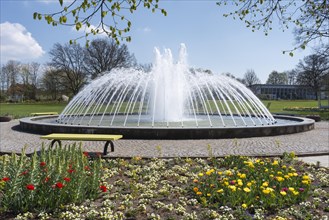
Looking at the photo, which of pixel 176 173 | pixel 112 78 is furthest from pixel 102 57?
pixel 176 173

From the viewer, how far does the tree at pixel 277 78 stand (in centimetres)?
12234

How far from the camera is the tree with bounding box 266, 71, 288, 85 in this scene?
122 m

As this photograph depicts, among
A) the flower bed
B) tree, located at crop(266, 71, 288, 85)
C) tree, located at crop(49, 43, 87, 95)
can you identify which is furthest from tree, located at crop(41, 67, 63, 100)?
tree, located at crop(266, 71, 288, 85)

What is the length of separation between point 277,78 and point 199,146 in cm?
12025

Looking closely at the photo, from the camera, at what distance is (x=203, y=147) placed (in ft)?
36.3

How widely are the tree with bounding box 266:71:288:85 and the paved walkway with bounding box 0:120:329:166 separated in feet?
380

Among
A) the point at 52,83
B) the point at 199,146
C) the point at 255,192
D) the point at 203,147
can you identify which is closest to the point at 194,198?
the point at 255,192

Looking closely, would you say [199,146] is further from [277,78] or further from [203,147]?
[277,78]

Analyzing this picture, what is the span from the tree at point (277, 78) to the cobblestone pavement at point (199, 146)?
4562 inches

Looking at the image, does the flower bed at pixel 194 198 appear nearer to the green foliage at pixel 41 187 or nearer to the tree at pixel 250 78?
the green foliage at pixel 41 187

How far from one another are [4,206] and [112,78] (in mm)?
16385

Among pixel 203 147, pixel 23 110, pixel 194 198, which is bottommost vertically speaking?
pixel 194 198

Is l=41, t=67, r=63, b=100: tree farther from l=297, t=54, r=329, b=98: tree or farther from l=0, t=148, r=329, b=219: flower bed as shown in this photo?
l=0, t=148, r=329, b=219: flower bed

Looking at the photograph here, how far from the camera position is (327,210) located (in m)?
5.27
